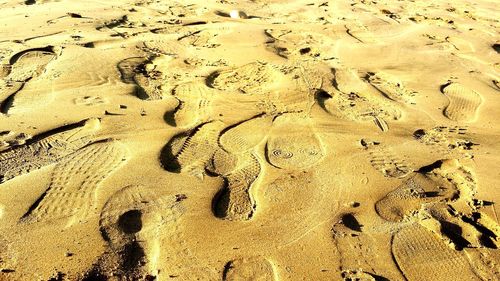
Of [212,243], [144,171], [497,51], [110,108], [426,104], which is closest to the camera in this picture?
[212,243]

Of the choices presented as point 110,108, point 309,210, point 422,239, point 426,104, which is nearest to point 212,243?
point 309,210

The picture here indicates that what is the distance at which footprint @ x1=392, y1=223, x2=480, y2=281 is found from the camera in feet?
7.50

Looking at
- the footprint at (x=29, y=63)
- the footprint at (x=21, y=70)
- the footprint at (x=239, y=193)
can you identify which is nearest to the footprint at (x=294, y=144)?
the footprint at (x=239, y=193)

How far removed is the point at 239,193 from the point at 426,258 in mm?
1188

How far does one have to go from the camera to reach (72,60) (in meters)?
4.42

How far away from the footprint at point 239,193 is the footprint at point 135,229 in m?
0.26

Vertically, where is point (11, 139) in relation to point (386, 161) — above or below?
above

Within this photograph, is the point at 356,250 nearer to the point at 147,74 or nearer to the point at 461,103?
the point at 461,103

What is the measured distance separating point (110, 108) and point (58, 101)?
0.49 meters

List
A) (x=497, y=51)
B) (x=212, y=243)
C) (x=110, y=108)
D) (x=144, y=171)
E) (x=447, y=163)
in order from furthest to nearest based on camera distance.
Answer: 1. (x=497, y=51)
2. (x=110, y=108)
3. (x=447, y=163)
4. (x=144, y=171)
5. (x=212, y=243)

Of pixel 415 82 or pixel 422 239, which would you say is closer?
pixel 422 239

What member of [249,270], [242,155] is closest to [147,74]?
[242,155]

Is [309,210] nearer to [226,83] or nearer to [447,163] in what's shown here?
[447,163]

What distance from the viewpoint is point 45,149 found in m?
2.98
